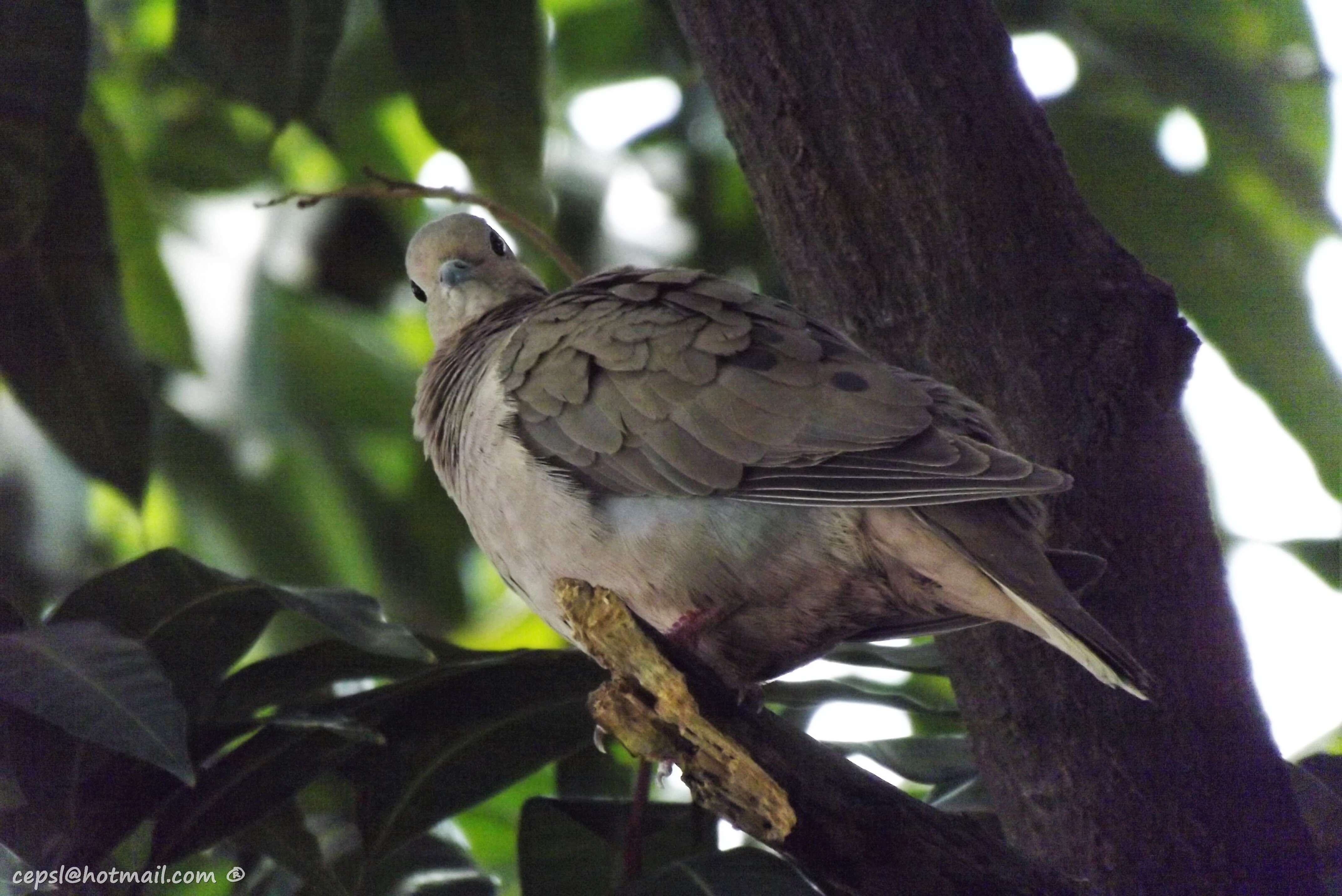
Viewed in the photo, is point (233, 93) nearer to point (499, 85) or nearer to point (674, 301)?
point (499, 85)

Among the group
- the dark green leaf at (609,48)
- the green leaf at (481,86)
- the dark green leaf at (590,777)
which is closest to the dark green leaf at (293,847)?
the dark green leaf at (590,777)

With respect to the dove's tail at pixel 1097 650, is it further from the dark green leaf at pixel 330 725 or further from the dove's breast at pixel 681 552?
the dark green leaf at pixel 330 725

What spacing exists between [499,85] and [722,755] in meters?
2.13

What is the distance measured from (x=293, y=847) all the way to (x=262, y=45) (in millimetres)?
1717

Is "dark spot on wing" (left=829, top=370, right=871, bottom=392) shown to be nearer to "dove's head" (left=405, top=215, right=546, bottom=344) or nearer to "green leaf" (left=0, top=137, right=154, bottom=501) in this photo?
"dove's head" (left=405, top=215, right=546, bottom=344)

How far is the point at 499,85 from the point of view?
3.39 meters

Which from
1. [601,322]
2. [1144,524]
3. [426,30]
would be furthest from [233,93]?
[1144,524]

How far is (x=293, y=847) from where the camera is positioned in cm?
249

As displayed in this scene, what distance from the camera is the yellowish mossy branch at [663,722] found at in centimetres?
167

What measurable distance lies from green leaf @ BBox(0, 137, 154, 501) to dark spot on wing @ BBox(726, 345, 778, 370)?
153 cm

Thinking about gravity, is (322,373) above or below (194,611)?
above

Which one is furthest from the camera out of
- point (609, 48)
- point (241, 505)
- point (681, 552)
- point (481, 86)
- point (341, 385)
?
point (609, 48)

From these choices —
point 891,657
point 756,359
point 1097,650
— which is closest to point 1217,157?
point 891,657

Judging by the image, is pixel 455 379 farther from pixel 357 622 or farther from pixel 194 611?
pixel 194 611
